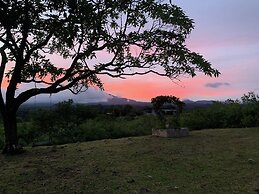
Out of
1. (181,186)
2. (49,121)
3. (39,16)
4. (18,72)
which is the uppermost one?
(39,16)

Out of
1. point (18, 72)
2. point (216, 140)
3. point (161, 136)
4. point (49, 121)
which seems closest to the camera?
point (18, 72)

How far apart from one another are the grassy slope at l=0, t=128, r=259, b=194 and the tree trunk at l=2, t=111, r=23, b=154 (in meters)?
0.23

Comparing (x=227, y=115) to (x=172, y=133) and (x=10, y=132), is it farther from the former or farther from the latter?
(x=10, y=132)

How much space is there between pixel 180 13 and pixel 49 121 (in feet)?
24.1

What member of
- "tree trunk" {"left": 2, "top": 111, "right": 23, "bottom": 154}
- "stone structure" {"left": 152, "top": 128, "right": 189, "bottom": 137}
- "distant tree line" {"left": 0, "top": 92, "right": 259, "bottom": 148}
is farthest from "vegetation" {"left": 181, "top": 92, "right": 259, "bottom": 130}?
"tree trunk" {"left": 2, "top": 111, "right": 23, "bottom": 154}

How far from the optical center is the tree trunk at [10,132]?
796 centimetres

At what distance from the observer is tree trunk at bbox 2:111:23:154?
7.96m

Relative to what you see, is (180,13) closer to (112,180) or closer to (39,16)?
(39,16)

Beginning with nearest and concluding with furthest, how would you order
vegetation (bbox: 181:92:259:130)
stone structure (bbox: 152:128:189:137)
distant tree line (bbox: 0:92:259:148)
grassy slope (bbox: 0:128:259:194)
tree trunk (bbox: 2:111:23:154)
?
grassy slope (bbox: 0:128:259:194) → tree trunk (bbox: 2:111:23:154) → stone structure (bbox: 152:128:189:137) → distant tree line (bbox: 0:92:259:148) → vegetation (bbox: 181:92:259:130)

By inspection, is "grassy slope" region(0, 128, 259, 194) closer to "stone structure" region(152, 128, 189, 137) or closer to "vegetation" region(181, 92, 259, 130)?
"stone structure" region(152, 128, 189, 137)

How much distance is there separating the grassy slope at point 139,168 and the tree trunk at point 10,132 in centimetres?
23

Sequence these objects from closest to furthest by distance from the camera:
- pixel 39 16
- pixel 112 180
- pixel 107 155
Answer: pixel 39 16, pixel 112 180, pixel 107 155

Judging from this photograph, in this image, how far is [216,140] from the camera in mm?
9438

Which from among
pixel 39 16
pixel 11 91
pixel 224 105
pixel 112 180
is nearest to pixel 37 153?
pixel 11 91
